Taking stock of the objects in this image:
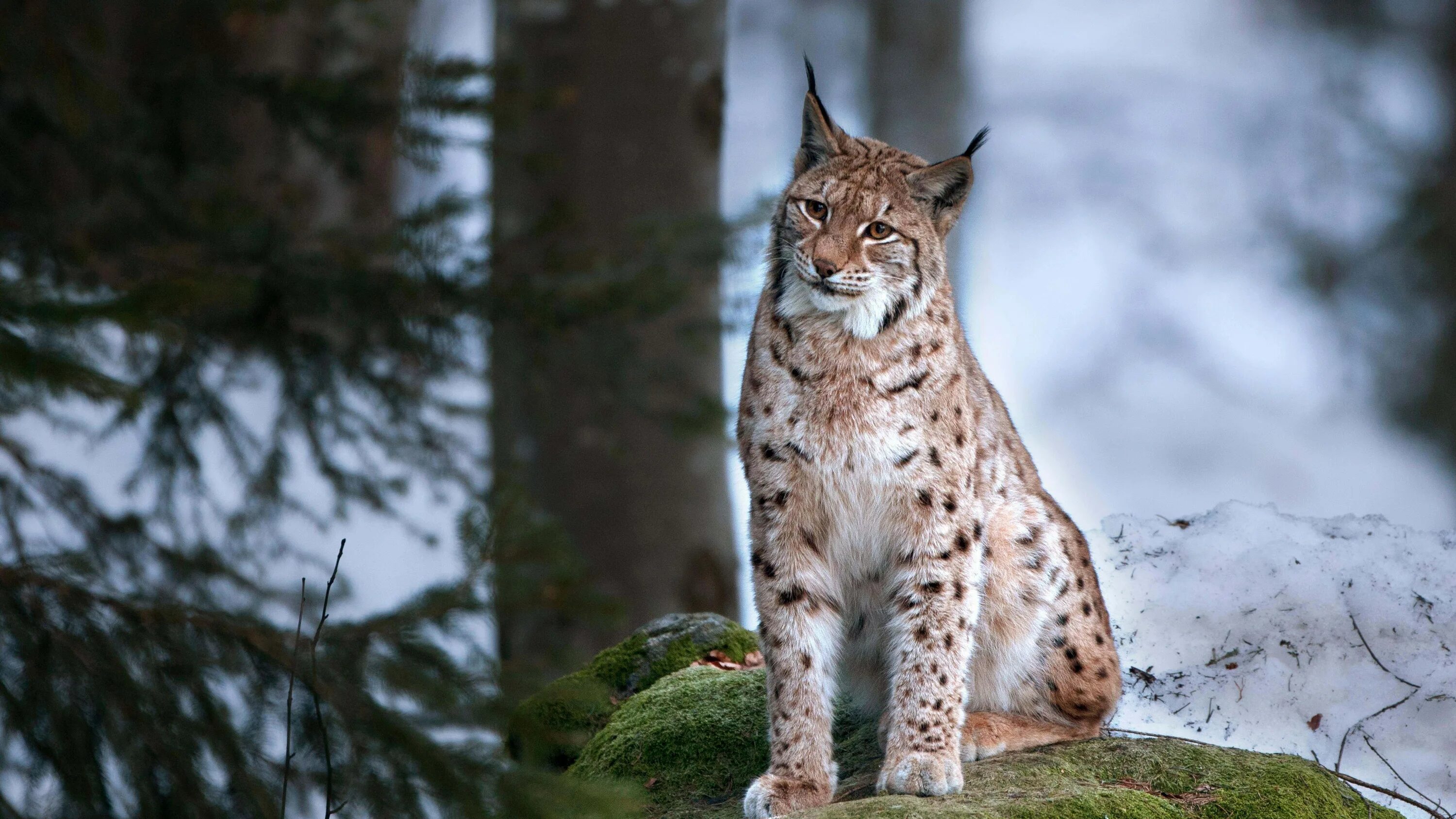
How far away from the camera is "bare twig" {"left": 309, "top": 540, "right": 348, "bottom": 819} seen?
3.16 meters

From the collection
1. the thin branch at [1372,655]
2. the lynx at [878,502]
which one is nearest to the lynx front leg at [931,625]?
the lynx at [878,502]

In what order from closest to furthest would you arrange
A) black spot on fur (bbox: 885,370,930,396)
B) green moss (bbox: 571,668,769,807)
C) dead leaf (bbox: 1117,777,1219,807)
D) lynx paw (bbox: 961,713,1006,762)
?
1. dead leaf (bbox: 1117,777,1219,807)
2. black spot on fur (bbox: 885,370,930,396)
3. lynx paw (bbox: 961,713,1006,762)
4. green moss (bbox: 571,668,769,807)

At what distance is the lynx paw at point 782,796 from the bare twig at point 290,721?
128 cm

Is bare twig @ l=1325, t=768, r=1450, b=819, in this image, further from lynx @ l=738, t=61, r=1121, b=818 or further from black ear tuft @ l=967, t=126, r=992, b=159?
black ear tuft @ l=967, t=126, r=992, b=159

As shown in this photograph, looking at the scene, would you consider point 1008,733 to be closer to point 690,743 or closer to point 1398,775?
point 690,743

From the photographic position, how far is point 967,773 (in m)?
4.02

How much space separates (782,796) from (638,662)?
1.64 meters

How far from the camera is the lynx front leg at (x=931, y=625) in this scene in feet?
13.1

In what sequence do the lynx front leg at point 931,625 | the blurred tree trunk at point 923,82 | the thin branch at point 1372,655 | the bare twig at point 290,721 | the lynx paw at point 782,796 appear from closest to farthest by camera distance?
the bare twig at point 290,721 → the lynx paw at point 782,796 → the lynx front leg at point 931,625 → the thin branch at point 1372,655 → the blurred tree trunk at point 923,82

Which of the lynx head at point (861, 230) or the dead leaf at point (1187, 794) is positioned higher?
the lynx head at point (861, 230)

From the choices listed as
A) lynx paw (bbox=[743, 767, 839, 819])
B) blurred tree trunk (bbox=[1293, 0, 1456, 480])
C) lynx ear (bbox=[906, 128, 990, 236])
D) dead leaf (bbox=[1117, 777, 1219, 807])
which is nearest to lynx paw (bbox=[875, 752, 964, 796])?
lynx paw (bbox=[743, 767, 839, 819])

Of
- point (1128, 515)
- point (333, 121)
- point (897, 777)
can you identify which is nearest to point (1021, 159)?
point (1128, 515)

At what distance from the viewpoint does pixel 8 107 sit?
470 cm

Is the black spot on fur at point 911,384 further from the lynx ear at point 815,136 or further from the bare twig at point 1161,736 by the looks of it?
the bare twig at point 1161,736
